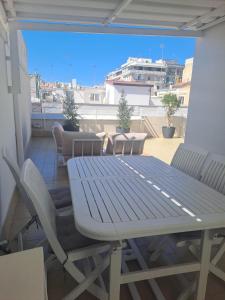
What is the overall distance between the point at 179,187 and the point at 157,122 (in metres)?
6.77

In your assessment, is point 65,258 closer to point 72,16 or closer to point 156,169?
point 156,169

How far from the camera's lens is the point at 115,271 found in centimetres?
116

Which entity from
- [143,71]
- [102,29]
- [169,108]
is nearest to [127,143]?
[102,29]

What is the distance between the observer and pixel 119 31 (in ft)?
10.6

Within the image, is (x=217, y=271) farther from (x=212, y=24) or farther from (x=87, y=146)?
(x=212, y=24)

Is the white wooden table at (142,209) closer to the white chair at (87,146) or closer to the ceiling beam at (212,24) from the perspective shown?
the white chair at (87,146)

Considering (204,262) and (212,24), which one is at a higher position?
(212,24)

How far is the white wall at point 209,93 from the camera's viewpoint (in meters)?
3.02

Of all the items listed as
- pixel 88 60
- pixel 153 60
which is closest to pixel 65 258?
pixel 153 60

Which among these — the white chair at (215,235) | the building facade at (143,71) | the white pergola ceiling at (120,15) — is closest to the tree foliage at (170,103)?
the white pergola ceiling at (120,15)

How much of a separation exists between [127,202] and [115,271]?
346 millimetres

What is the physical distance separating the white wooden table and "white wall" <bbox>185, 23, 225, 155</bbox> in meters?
1.63

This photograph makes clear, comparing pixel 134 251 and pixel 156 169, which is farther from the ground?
pixel 156 169

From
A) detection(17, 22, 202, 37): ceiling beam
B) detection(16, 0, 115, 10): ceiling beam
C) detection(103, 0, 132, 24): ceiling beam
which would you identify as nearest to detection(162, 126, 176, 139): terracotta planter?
detection(17, 22, 202, 37): ceiling beam
